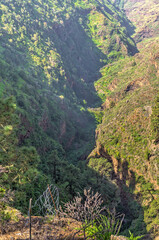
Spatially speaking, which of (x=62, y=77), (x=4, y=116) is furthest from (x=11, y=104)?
(x=62, y=77)

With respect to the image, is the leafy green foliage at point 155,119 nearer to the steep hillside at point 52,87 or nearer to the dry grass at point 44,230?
the steep hillside at point 52,87

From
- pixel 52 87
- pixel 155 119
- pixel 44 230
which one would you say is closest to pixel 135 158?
pixel 155 119

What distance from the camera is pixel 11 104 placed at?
12.4 m

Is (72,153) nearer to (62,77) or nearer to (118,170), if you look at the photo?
(118,170)

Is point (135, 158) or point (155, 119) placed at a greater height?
point (155, 119)

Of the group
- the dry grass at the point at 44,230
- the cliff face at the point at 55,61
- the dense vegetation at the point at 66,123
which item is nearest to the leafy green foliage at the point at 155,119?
the dense vegetation at the point at 66,123

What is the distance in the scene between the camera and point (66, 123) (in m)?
69.6

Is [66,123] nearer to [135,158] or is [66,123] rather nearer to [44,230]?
[135,158]

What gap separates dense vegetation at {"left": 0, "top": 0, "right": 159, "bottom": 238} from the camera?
16.9m

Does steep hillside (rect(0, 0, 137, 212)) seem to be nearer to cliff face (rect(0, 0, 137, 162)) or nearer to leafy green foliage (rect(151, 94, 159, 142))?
cliff face (rect(0, 0, 137, 162))

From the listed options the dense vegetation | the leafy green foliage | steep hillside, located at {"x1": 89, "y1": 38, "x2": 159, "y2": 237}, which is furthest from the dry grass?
the leafy green foliage

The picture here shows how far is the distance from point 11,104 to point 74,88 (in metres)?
90.8

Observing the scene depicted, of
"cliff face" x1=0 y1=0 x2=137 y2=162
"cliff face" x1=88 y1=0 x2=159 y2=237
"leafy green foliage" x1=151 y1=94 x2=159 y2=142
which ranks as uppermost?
"cliff face" x1=0 y1=0 x2=137 y2=162

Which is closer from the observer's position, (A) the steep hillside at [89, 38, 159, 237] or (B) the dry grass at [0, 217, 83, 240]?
(B) the dry grass at [0, 217, 83, 240]
